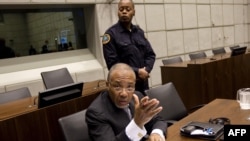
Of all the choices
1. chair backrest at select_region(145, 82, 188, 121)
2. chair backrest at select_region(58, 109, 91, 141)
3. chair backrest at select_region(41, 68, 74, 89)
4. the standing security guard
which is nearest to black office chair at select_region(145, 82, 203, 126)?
chair backrest at select_region(145, 82, 188, 121)

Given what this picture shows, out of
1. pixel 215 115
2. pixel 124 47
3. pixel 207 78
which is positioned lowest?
pixel 207 78

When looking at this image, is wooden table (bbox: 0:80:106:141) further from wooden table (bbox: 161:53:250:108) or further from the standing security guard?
wooden table (bbox: 161:53:250:108)

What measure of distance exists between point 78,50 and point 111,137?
3.44m

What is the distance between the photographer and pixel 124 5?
9.05ft

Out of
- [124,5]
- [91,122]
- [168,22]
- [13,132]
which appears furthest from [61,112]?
[168,22]

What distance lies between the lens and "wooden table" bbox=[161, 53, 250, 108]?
3.89 m

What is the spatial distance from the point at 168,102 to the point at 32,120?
1165 mm

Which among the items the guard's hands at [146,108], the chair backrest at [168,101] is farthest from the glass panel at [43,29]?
the guard's hands at [146,108]

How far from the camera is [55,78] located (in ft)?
11.3

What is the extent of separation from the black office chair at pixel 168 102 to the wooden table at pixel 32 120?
2.54 ft

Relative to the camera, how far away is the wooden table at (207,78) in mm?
3895

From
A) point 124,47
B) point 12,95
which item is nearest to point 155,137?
point 124,47

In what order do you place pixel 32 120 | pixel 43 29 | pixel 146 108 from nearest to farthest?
pixel 146 108 < pixel 32 120 < pixel 43 29

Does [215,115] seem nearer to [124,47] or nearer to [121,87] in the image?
[121,87]
